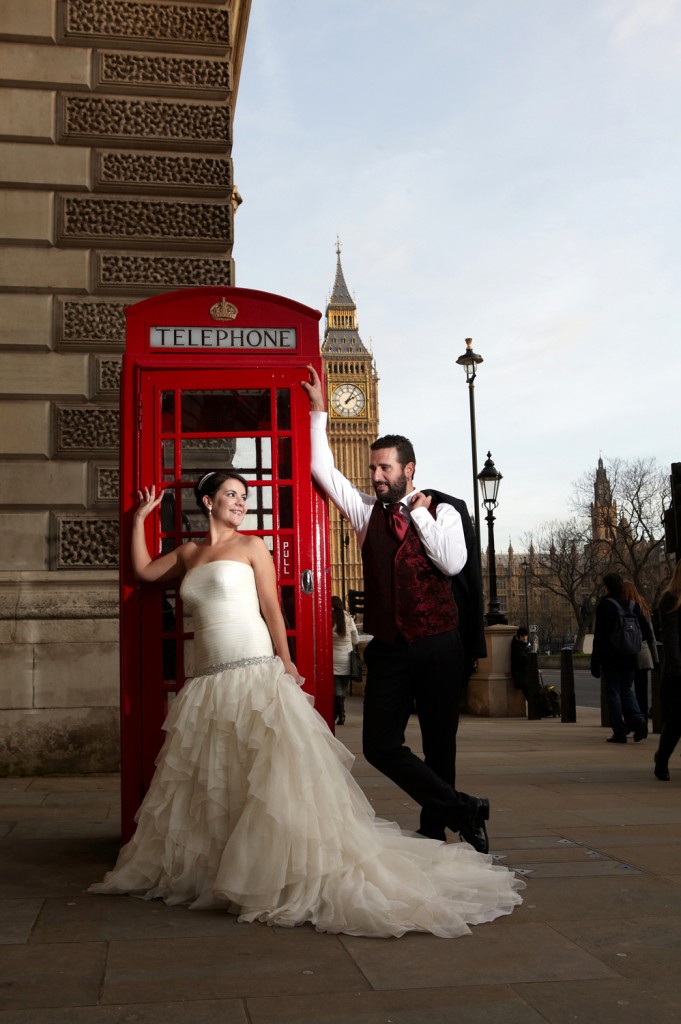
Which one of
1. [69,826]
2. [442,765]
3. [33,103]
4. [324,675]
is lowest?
[69,826]

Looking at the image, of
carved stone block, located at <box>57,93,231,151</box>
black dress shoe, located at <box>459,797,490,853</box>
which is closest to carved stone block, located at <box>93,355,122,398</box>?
carved stone block, located at <box>57,93,231,151</box>

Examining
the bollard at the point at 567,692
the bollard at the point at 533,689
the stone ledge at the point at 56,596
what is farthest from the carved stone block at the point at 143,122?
the bollard at the point at 533,689

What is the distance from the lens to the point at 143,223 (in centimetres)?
905

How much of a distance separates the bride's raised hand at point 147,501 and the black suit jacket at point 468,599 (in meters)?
1.33

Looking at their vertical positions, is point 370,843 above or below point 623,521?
below

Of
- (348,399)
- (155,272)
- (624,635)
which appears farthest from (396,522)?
(348,399)

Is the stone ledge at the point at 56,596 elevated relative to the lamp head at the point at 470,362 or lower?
lower

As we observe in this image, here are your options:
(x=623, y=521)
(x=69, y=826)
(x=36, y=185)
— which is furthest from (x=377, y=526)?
(x=623, y=521)

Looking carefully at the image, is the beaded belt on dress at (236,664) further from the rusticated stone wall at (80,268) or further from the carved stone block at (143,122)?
the carved stone block at (143,122)

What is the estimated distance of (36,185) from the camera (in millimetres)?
8914

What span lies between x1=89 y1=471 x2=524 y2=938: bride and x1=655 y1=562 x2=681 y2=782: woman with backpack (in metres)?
3.91

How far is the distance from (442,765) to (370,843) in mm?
750

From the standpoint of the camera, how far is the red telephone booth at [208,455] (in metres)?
5.41

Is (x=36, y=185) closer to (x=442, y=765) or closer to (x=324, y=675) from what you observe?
(x=324, y=675)
